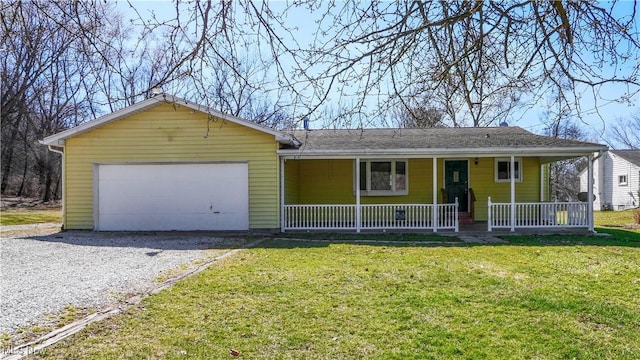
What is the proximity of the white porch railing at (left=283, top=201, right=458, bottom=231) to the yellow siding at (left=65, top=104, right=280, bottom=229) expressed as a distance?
2.93ft

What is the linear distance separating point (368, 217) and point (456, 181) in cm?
356

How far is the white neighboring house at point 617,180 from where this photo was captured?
27.7 meters

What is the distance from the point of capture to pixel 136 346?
387 cm

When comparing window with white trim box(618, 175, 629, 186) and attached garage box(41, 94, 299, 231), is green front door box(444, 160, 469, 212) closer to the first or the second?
attached garage box(41, 94, 299, 231)

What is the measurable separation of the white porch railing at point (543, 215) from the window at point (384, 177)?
3118mm

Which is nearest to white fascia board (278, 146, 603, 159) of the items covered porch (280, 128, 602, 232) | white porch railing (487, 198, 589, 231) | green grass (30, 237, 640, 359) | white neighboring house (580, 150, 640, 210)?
covered porch (280, 128, 602, 232)

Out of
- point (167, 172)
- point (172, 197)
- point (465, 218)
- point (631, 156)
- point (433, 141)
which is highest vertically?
point (631, 156)

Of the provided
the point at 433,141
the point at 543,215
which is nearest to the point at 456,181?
the point at 433,141

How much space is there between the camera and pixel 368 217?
46.6 ft

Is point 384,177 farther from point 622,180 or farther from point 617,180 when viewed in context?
point 617,180

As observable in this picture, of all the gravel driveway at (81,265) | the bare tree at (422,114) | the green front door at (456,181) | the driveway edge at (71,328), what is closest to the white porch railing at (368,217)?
the green front door at (456,181)

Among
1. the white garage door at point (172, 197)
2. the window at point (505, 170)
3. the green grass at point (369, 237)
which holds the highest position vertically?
the window at point (505, 170)

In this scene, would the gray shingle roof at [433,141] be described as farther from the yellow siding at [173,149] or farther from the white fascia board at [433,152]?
the yellow siding at [173,149]

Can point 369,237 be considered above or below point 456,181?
below
